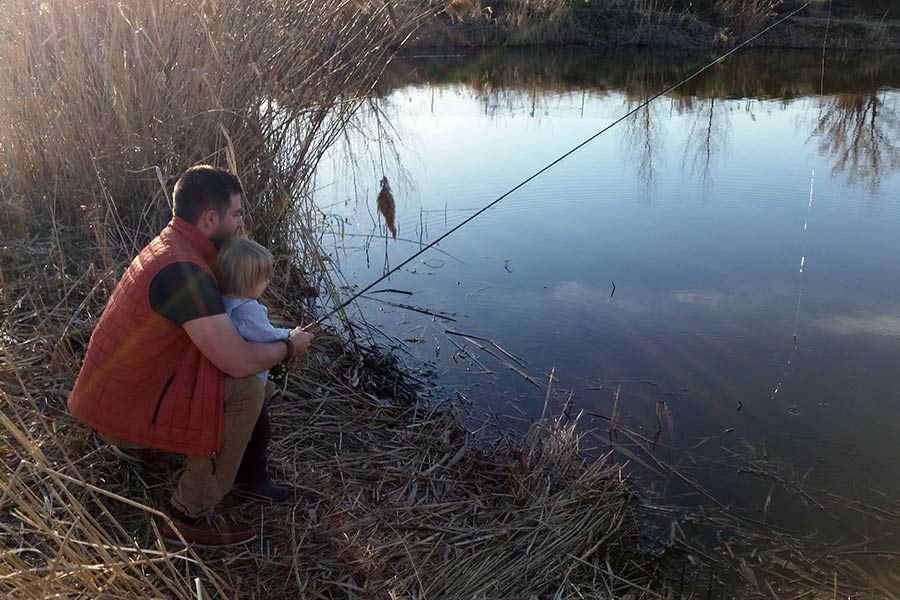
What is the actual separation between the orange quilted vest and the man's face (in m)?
0.05

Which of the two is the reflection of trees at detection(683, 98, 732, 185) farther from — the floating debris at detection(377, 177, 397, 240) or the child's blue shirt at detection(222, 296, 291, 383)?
the child's blue shirt at detection(222, 296, 291, 383)

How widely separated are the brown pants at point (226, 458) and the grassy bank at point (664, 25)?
13.4 m

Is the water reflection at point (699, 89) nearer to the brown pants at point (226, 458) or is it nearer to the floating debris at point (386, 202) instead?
the floating debris at point (386, 202)

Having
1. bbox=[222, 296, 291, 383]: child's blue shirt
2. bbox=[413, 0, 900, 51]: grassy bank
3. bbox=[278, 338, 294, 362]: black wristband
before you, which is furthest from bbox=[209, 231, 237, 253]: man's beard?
bbox=[413, 0, 900, 51]: grassy bank

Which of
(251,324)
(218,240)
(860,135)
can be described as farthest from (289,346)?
(860,135)

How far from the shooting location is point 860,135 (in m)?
8.58

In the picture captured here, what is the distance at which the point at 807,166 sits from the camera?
293 inches

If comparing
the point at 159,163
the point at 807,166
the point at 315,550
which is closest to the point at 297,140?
the point at 159,163

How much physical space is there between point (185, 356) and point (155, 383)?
0.11 m

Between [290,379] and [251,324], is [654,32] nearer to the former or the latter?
[290,379]

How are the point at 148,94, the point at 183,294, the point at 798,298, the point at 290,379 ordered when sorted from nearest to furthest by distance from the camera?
the point at 183,294
the point at 290,379
the point at 148,94
the point at 798,298

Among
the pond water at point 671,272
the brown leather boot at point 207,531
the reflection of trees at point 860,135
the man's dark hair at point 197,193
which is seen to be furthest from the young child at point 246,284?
the reflection of trees at point 860,135

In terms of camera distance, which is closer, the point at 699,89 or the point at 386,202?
the point at 386,202

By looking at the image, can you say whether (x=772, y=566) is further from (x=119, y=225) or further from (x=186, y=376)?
(x=119, y=225)
